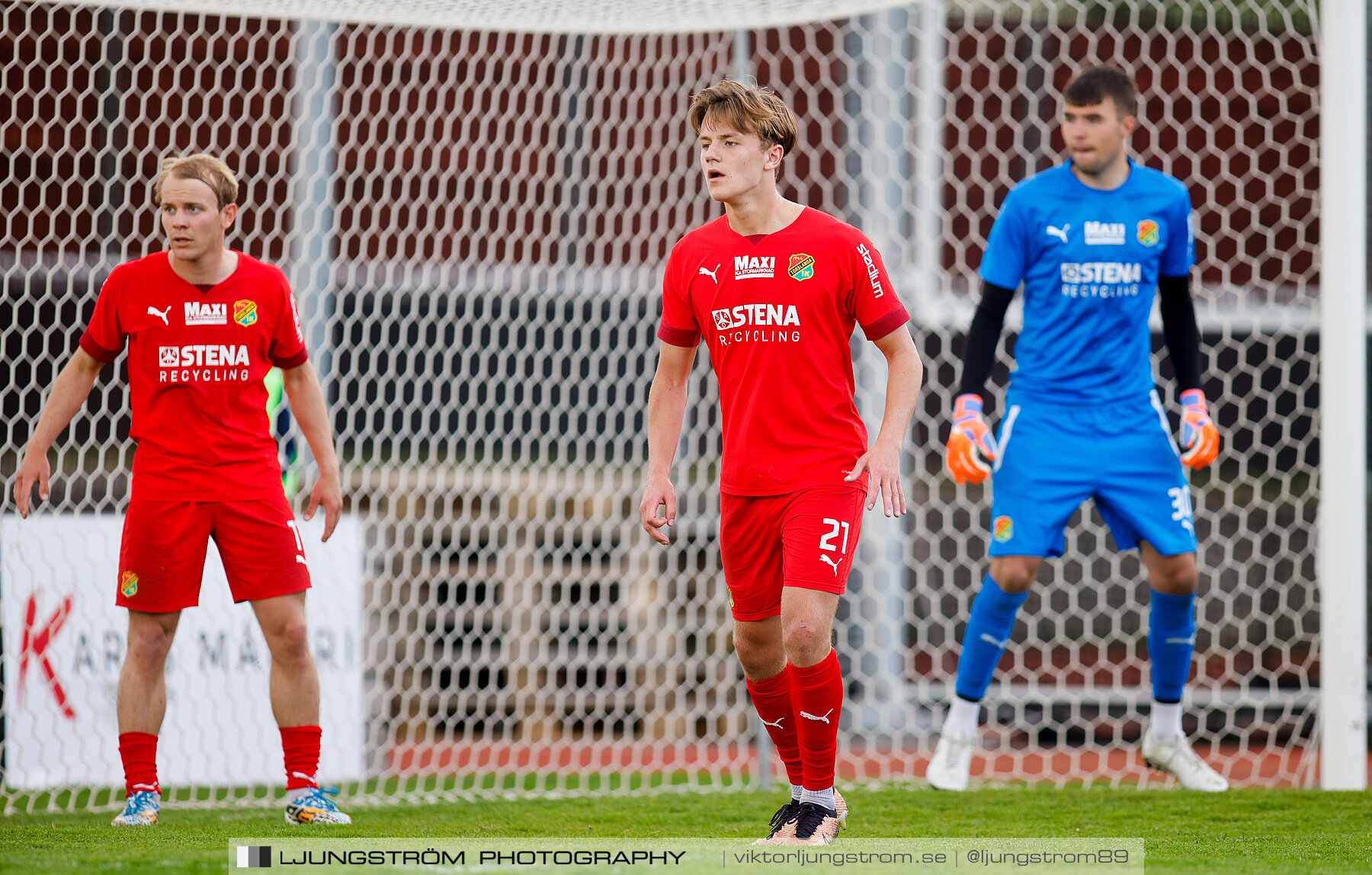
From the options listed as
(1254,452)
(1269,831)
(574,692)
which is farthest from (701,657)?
(1269,831)

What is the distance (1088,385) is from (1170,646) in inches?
34.1

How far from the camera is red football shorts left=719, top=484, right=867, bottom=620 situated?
3004 millimetres

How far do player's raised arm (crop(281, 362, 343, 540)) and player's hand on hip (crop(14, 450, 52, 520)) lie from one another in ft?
2.16

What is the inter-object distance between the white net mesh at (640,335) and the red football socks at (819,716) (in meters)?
2.67

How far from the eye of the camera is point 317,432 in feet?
12.7

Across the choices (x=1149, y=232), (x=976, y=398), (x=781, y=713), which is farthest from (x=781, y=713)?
(x=1149, y=232)

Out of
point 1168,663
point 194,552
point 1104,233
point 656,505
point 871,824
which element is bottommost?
point 871,824

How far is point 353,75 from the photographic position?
21.0 ft

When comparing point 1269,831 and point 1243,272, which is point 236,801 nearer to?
point 1269,831

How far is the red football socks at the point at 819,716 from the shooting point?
3029 millimetres

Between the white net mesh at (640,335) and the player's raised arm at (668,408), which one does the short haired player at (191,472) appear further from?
the white net mesh at (640,335)

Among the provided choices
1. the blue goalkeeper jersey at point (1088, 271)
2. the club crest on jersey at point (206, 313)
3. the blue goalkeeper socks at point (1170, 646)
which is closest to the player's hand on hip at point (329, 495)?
the club crest on jersey at point (206, 313)

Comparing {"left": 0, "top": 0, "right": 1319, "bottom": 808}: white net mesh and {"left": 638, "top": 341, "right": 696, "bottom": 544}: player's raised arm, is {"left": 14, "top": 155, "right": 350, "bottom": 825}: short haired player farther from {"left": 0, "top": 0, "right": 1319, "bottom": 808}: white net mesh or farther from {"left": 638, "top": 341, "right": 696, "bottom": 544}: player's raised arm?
{"left": 0, "top": 0, "right": 1319, "bottom": 808}: white net mesh

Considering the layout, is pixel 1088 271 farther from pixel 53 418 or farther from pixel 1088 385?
pixel 53 418
